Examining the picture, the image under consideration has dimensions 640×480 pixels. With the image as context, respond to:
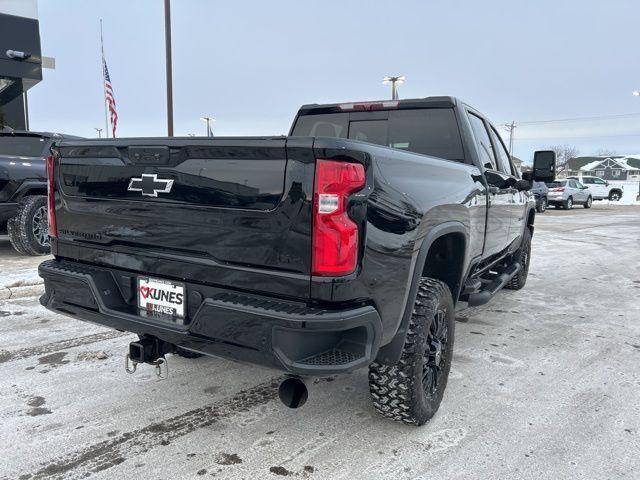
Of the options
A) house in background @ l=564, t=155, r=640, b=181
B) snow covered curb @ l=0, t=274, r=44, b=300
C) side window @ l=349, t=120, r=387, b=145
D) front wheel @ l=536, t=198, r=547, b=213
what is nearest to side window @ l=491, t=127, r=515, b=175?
side window @ l=349, t=120, r=387, b=145

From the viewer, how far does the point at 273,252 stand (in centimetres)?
217

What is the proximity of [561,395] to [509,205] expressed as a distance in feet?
6.29

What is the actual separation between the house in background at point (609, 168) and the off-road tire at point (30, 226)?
97.1 metres

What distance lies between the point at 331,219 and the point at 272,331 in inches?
20.2

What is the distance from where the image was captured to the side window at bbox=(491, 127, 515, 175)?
4899 mm

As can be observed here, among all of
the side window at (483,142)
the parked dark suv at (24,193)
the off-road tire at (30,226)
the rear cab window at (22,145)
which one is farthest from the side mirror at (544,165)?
the rear cab window at (22,145)

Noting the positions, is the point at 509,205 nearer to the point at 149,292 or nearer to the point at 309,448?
the point at 309,448

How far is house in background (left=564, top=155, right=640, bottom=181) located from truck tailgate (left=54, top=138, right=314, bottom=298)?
326 ft

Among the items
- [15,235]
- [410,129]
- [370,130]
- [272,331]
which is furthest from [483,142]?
[15,235]

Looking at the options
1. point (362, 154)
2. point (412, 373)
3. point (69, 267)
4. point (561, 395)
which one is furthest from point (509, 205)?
point (69, 267)

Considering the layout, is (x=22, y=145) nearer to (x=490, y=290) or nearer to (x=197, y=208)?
(x=197, y=208)

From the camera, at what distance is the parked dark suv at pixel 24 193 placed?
7.02 meters

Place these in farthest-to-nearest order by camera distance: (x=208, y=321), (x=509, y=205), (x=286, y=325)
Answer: (x=509, y=205), (x=208, y=321), (x=286, y=325)

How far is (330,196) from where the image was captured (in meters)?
2.08
